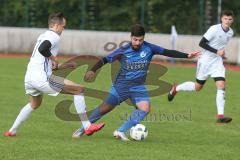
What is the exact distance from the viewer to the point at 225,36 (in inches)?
562

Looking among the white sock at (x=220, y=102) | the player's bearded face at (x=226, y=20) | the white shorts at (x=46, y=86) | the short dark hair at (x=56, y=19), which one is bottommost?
the white sock at (x=220, y=102)

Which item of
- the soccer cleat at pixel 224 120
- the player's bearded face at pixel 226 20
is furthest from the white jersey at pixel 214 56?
the soccer cleat at pixel 224 120

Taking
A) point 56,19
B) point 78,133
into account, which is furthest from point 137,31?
point 78,133

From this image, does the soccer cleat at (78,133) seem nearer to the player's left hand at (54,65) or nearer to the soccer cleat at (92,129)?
the soccer cleat at (92,129)

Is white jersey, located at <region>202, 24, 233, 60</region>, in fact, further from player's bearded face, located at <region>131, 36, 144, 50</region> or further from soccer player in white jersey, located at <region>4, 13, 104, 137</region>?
soccer player in white jersey, located at <region>4, 13, 104, 137</region>

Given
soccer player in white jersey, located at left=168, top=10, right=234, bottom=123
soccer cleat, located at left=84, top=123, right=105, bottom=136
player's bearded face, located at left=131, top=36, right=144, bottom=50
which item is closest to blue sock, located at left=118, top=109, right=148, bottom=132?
soccer cleat, located at left=84, top=123, right=105, bottom=136

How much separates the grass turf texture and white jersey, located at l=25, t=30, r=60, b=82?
37.5 inches

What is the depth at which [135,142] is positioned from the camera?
10938 millimetres

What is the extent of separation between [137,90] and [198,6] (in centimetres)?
2272

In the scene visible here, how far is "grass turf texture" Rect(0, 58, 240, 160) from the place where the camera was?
9.82m

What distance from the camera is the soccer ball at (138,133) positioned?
11.0 m

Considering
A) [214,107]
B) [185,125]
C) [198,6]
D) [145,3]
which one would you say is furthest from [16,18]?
[185,125]

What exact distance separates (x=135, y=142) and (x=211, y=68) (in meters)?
3.92

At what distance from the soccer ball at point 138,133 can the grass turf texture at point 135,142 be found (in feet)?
0.38
